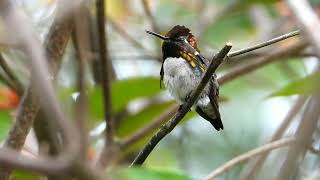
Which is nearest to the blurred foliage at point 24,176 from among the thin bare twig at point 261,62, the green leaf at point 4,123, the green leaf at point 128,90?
the green leaf at point 4,123

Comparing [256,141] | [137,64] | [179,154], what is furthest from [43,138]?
[137,64]

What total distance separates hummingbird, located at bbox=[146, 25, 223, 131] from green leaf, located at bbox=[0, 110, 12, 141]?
0.44 metres

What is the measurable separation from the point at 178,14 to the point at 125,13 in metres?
0.29

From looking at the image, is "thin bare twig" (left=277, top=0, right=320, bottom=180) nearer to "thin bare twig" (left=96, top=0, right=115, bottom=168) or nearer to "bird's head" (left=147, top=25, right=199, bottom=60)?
"bird's head" (left=147, top=25, right=199, bottom=60)

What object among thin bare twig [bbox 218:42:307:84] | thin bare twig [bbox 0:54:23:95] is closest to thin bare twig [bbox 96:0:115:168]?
thin bare twig [bbox 0:54:23:95]

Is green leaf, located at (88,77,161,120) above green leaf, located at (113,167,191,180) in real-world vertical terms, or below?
below

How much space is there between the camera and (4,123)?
1.82 meters

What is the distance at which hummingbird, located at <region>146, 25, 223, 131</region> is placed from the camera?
1591 mm

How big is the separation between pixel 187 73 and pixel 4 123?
515 millimetres

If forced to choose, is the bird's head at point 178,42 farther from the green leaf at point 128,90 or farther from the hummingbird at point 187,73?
the green leaf at point 128,90

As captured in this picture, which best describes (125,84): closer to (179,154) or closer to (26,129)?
(26,129)

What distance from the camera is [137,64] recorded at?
3.42 meters

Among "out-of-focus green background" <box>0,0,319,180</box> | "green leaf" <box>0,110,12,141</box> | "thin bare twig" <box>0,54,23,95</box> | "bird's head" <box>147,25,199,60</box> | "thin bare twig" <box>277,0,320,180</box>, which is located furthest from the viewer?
"out-of-focus green background" <box>0,0,319,180</box>

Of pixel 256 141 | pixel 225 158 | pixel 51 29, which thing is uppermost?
pixel 51 29
